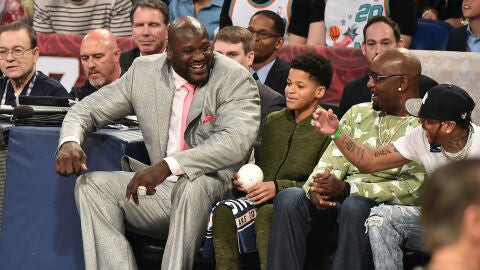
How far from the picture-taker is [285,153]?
4430mm

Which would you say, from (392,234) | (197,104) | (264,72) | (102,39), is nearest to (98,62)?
(102,39)

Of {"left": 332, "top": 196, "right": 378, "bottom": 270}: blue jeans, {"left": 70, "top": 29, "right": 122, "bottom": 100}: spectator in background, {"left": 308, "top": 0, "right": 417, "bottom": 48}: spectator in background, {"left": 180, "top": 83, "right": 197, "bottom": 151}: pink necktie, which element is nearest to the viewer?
{"left": 332, "top": 196, "right": 378, "bottom": 270}: blue jeans

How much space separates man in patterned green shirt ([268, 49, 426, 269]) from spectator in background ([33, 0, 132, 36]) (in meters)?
2.79

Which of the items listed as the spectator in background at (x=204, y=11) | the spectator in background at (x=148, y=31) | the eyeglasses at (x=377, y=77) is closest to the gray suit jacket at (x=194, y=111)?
the eyeglasses at (x=377, y=77)

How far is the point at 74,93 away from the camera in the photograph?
555 centimetres

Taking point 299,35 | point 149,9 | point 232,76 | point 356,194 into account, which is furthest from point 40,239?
point 299,35

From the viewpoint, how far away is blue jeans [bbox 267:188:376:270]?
→ 154 inches

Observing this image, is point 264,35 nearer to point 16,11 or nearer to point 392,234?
point 392,234

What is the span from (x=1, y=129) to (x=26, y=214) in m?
0.44

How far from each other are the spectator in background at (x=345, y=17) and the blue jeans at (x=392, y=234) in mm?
2081

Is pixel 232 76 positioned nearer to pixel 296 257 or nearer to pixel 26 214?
pixel 296 257

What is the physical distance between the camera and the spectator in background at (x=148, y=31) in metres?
5.82

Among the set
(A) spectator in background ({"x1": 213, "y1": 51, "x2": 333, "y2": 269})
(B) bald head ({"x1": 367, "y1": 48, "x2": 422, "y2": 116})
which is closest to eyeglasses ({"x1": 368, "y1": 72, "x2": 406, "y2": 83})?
(B) bald head ({"x1": 367, "y1": 48, "x2": 422, "y2": 116})

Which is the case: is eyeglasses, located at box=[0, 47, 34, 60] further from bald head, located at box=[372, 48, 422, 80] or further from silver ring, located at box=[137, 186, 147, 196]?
bald head, located at box=[372, 48, 422, 80]
